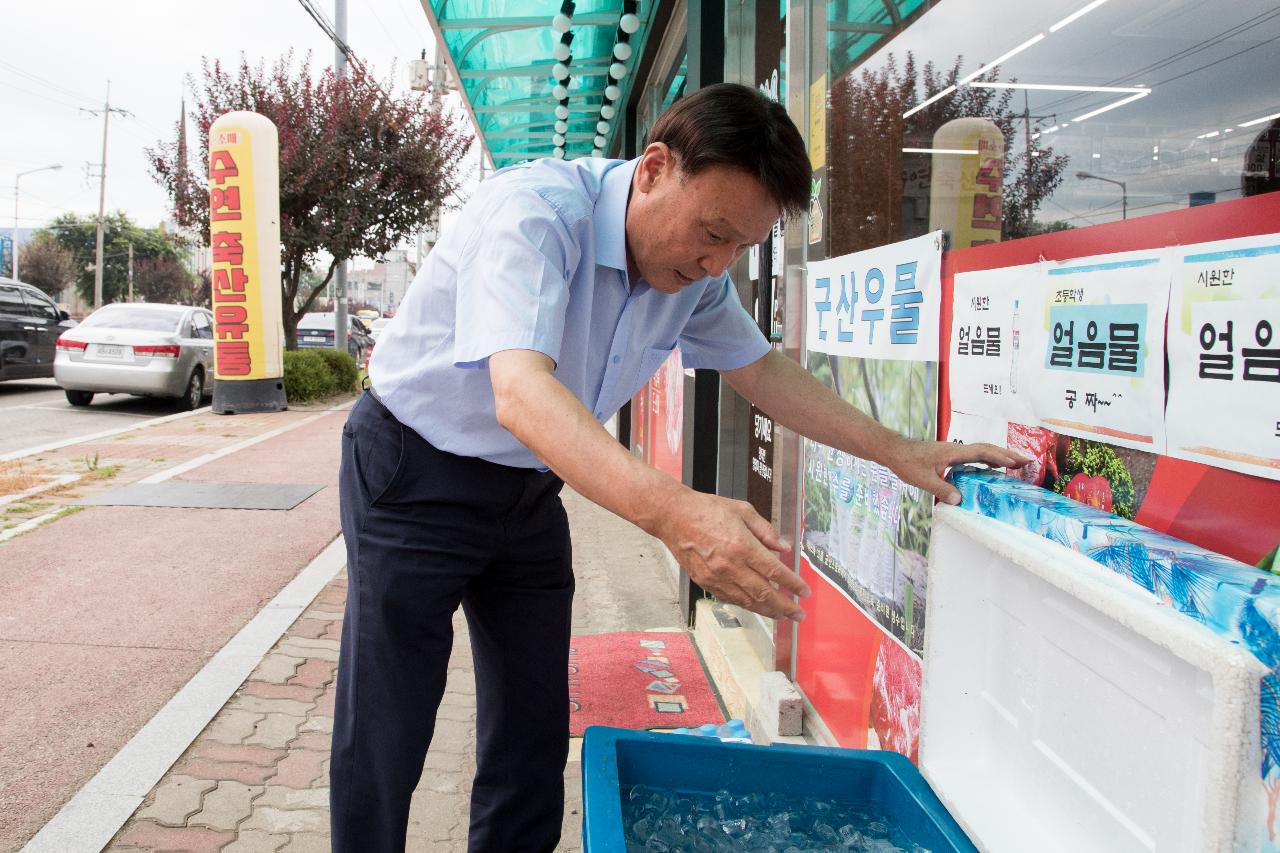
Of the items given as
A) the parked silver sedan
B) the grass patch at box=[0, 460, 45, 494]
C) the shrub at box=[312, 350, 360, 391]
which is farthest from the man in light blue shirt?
the shrub at box=[312, 350, 360, 391]

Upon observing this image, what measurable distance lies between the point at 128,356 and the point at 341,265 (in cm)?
505

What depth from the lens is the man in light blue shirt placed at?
1.29 meters

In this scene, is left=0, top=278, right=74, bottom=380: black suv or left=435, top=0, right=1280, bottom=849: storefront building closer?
left=435, top=0, right=1280, bottom=849: storefront building

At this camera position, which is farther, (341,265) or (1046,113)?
(341,265)

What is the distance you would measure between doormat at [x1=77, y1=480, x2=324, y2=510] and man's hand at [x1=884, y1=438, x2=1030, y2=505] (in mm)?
5897

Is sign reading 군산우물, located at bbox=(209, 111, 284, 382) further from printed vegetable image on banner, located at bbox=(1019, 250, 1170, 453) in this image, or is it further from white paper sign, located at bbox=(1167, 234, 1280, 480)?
white paper sign, located at bbox=(1167, 234, 1280, 480)

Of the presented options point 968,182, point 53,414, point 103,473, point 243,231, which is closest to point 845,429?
point 968,182

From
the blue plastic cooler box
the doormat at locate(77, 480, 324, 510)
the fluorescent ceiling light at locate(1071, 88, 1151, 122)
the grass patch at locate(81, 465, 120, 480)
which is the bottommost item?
the doormat at locate(77, 480, 324, 510)

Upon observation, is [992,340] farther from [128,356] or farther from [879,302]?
[128,356]

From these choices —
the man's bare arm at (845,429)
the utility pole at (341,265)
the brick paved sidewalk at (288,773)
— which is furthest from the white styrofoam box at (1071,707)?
the utility pole at (341,265)

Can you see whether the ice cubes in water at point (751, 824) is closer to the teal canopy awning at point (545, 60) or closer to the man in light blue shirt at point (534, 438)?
the man in light blue shirt at point (534, 438)

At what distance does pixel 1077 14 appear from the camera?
60.1 inches

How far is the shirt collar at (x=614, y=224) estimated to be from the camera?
1.70 metres

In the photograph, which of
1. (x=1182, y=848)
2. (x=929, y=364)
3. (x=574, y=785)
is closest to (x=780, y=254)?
(x=929, y=364)
